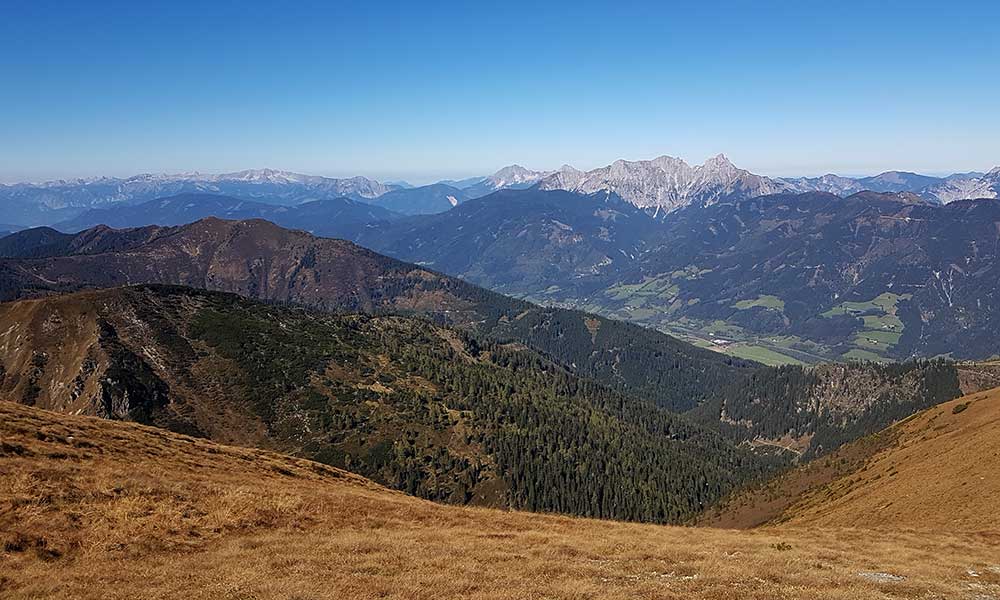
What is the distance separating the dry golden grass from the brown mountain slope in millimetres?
16770

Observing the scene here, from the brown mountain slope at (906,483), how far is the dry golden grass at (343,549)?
16770mm

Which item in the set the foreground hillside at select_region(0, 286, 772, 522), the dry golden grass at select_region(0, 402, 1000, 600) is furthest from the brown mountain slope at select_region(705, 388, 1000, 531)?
the foreground hillside at select_region(0, 286, 772, 522)

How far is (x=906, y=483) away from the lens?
78500 mm

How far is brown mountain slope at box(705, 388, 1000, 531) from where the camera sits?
62.5 metres

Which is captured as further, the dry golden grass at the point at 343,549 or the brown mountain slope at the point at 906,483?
the brown mountain slope at the point at 906,483

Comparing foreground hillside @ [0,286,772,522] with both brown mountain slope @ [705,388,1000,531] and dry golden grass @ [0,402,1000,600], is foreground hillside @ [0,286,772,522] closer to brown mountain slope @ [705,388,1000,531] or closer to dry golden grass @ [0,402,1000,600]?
brown mountain slope @ [705,388,1000,531]

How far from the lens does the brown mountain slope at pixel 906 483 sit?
62531 millimetres

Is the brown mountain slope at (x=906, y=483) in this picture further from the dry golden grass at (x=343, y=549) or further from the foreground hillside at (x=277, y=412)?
the foreground hillside at (x=277, y=412)

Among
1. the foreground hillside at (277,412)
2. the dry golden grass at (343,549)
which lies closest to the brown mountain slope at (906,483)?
the dry golden grass at (343,549)

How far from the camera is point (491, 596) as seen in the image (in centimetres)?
2578

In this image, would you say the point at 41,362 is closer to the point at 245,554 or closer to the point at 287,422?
the point at 287,422

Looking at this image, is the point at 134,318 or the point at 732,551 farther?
the point at 134,318

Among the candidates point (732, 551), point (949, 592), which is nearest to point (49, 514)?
point (732, 551)

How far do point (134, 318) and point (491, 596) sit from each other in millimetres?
218436
